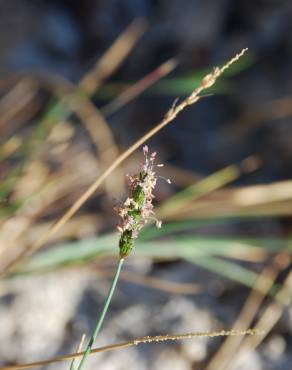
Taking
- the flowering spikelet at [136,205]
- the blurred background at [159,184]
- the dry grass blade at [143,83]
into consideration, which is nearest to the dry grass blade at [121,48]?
the blurred background at [159,184]

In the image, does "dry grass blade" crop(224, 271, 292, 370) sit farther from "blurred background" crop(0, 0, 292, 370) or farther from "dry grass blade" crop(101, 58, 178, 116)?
"dry grass blade" crop(101, 58, 178, 116)

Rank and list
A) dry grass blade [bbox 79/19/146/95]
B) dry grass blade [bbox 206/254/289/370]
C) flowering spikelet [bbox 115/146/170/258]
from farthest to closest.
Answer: dry grass blade [bbox 79/19/146/95] < dry grass blade [bbox 206/254/289/370] < flowering spikelet [bbox 115/146/170/258]

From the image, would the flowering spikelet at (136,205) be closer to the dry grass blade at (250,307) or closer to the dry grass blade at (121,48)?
the dry grass blade at (250,307)

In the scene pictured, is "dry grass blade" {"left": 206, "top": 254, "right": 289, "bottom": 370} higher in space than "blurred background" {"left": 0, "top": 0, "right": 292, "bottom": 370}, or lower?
lower

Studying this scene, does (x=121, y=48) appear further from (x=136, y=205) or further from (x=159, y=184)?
(x=136, y=205)

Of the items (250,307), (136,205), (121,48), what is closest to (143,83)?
(250,307)

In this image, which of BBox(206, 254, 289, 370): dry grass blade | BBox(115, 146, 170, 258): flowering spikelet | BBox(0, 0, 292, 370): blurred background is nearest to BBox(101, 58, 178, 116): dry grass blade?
BBox(0, 0, 292, 370): blurred background

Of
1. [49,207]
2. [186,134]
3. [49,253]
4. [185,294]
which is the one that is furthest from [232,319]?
[186,134]

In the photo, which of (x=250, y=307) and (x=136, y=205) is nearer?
(x=136, y=205)
